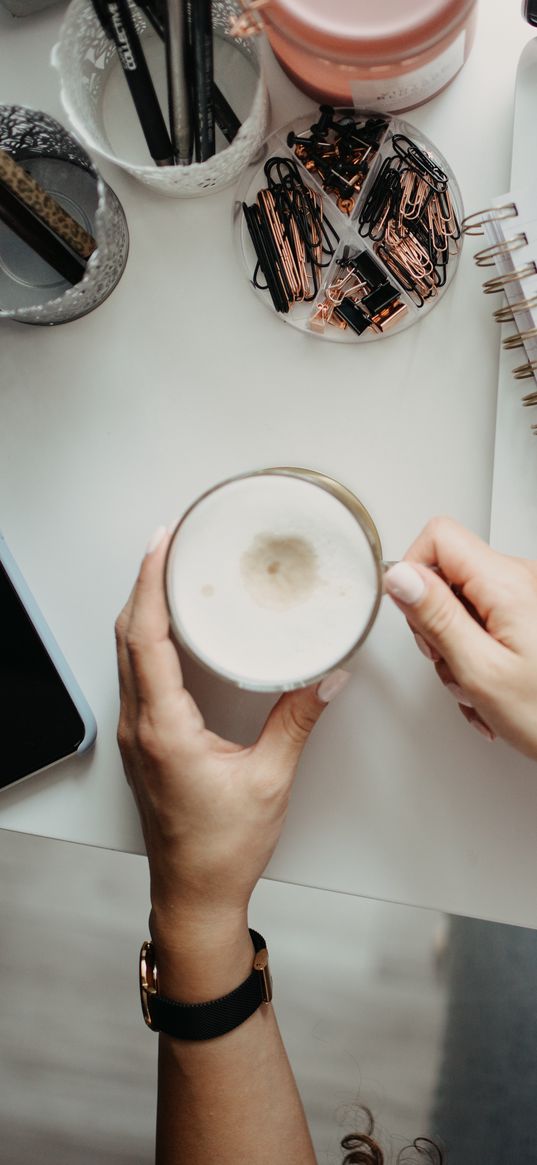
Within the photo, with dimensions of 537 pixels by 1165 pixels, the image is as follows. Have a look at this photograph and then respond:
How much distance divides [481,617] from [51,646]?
39cm

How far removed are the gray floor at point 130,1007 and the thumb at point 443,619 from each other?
0.69 m

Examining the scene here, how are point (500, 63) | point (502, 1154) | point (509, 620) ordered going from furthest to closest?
point (502, 1154) → point (500, 63) → point (509, 620)

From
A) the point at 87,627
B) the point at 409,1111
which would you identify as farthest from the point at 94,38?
the point at 409,1111

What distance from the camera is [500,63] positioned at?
76cm

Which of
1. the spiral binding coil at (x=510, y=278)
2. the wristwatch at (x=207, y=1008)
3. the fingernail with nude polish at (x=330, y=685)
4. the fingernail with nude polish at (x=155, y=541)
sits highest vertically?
the spiral binding coil at (x=510, y=278)

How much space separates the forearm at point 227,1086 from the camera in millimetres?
775

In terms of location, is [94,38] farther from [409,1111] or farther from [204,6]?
[409,1111]

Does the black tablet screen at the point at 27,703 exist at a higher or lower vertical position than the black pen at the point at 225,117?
lower

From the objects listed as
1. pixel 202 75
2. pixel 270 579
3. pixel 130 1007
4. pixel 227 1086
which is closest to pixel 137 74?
pixel 202 75

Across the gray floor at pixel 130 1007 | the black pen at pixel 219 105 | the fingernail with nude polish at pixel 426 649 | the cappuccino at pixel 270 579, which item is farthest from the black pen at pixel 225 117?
the gray floor at pixel 130 1007

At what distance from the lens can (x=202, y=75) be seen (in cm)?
71

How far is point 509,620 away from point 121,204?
0.52 m

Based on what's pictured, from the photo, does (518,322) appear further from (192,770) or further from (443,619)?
(192,770)

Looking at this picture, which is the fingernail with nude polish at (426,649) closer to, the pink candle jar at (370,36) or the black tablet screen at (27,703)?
the black tablet screen at (27,703)
